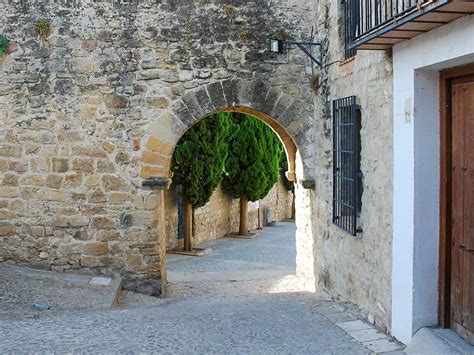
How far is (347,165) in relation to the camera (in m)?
6.57

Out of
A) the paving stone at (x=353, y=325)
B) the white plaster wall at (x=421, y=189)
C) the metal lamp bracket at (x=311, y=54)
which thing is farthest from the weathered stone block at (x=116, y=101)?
the white plaster wall at (x=421, y=189)

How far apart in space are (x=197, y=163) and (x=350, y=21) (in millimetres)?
8290

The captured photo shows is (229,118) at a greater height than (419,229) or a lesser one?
greater

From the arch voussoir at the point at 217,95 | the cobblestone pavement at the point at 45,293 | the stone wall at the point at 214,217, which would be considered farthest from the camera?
the stone wall at the point at 214,217

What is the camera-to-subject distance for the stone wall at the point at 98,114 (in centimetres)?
771

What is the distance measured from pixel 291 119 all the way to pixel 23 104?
140 inches

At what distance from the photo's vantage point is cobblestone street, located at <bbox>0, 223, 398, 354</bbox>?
4.90 m

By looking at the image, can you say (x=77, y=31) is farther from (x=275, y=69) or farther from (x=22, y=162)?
(x=275, y=69)

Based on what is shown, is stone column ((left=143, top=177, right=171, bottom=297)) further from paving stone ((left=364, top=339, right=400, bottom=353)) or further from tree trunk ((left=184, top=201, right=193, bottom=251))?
tree trunk ((left=184, top=201, right=193, bottom=251))

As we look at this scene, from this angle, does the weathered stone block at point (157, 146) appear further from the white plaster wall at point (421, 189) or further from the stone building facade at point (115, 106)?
the white plaster wall at point (421, 189)

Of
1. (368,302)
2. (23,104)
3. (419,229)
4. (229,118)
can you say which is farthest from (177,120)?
(229,118)

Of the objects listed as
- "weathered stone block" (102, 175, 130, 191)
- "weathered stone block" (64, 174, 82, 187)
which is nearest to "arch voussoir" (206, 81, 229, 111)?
"weathered stone block" (102, 175, 130, 191)

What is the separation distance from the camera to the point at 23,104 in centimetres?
772

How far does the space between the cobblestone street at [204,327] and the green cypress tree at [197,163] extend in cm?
604
